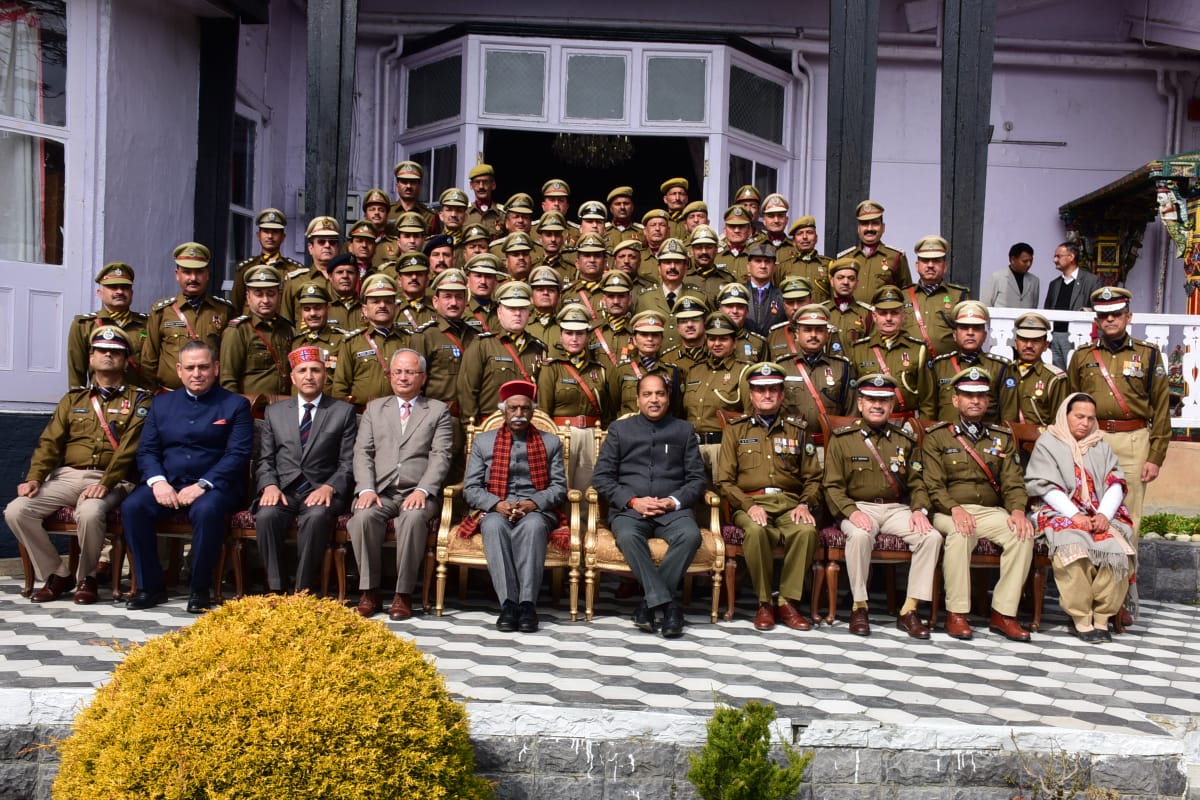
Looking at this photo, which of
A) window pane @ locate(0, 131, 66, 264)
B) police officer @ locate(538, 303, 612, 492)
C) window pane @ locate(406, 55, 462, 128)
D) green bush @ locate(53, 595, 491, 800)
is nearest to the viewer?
green bush @ locate(53, 595, 491, 800)

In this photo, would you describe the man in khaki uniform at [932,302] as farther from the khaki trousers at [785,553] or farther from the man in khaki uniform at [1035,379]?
the khaki trousers at [785,553]

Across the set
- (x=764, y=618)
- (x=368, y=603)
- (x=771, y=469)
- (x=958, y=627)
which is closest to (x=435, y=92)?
(x=771, y=469)

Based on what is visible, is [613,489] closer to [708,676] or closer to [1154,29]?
[708,676]

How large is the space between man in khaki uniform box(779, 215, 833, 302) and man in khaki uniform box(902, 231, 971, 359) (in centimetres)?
80

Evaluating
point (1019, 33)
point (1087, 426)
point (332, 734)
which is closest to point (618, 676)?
point (332, 734)

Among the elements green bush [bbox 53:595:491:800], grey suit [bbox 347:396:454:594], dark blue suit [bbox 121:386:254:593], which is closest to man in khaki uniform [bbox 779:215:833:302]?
grey suit [bbox 347:396:454:594]

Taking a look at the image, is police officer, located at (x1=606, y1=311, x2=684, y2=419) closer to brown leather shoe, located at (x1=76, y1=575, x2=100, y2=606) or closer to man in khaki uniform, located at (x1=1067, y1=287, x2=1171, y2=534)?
man in khaki uniform, located at (x1=1067, y1=287, x2=1171, y2=534)

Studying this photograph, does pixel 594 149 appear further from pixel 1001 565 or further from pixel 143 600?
pixel 143 600

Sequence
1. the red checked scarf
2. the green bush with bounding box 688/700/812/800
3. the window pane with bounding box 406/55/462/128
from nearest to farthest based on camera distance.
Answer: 1. the green bush with bounding box 688/700/812/800
2. the red checked scarf
3. the window pane with bounding box 406/55/462/128

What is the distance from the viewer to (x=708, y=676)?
533 centimetres

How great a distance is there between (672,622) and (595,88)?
319 inches

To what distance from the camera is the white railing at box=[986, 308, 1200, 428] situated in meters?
9.02

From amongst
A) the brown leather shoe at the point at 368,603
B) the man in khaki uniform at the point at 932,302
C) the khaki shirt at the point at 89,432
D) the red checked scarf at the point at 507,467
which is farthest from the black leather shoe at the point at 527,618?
the man in khaki uniform at the point at 932,302

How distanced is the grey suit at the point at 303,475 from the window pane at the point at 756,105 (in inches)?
296
